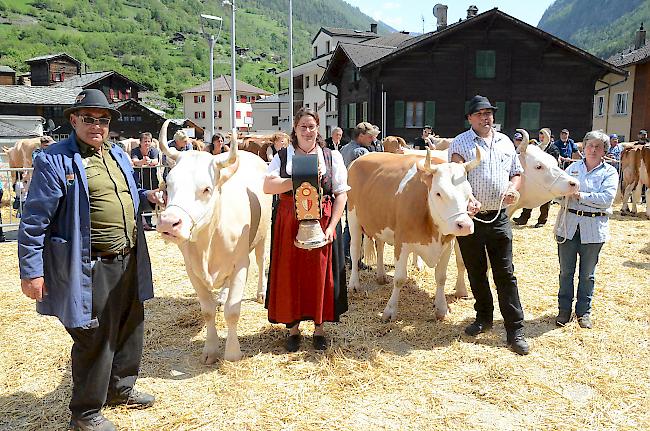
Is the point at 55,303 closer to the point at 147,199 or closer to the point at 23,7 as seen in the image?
the point at 147,199

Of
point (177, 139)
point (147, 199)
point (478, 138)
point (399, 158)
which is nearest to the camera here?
point (147, 199)

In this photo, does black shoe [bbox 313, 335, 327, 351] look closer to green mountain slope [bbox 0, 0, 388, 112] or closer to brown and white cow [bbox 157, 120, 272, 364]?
brown and white cow [bbox 157, 120, 272, 364]

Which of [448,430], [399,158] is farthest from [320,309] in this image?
[399,158]

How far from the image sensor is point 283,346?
5.11 m

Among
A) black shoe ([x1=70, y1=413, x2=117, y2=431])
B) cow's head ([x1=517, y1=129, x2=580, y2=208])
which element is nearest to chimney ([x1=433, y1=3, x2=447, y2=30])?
cow's head ([x1=517, y1=129, x2=580, y2=208])

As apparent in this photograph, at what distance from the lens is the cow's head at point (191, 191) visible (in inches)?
144

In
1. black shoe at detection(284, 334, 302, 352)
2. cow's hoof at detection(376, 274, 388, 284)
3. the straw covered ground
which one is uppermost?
cow's hoof at detection(376, 274, 388, 284)

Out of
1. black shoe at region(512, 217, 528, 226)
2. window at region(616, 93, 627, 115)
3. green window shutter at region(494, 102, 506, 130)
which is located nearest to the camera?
black shoe at region(512, 217, 528, 226)

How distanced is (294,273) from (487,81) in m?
26.2

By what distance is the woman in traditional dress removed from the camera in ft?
15.1

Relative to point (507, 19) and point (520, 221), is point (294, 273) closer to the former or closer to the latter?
point (520, 221)

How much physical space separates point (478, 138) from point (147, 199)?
3007 millimetres

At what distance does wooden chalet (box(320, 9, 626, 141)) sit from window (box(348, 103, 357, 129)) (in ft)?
7.25

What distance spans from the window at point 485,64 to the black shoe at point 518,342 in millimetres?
25345
